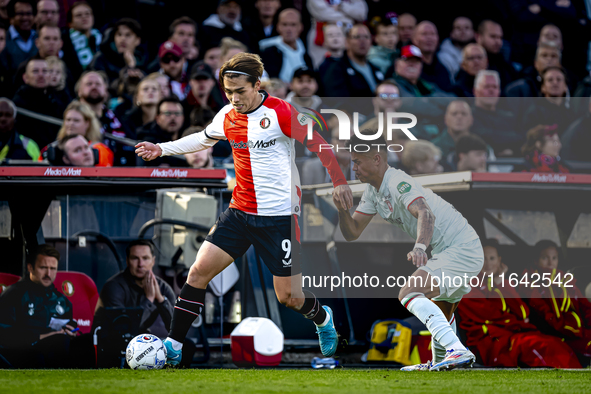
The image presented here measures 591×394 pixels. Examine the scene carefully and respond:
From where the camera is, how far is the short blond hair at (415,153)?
283 inches

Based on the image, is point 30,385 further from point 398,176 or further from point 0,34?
point 0,34

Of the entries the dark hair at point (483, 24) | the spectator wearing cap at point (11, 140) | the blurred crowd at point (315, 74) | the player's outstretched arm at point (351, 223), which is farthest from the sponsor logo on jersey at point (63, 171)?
the dark hair at point (483, 24)

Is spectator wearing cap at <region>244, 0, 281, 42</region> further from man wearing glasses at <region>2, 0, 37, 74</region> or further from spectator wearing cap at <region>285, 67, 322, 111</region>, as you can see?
man wearing glasses at <region>2, 0, 37, 74</region>

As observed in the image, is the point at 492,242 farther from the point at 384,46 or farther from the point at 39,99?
the point at 39,99

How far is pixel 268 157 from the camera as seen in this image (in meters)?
6.35

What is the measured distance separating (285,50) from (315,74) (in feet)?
4.36

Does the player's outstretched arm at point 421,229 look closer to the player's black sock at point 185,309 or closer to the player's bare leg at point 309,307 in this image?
the player's bare leg at point 309,307

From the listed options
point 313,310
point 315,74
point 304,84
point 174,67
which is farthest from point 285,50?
point 313,310

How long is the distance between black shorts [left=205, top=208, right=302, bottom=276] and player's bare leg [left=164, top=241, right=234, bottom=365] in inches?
3.1

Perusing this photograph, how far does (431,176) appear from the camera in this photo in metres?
7.09

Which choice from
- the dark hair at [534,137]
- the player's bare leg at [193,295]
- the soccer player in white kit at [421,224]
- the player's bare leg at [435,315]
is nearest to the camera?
the player's bare leg at [435,315]

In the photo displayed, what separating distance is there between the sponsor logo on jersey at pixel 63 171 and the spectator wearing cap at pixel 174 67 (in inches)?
115

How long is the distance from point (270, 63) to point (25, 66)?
315 centimetres

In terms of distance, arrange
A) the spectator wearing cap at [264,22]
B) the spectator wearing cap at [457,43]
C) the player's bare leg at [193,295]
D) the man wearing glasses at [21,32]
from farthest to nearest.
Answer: the spectator wearing cap at [457,43], the spectator wearing cap at [264,22], the man wearing glasses at [21,32], the player's bare leg at [193,295]
